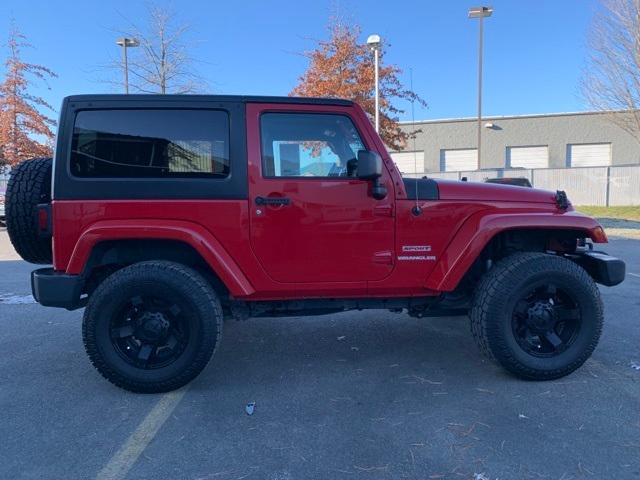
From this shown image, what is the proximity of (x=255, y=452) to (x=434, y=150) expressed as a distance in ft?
107

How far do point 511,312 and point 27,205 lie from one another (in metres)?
3.62

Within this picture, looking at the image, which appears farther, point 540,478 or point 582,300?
point 582,300

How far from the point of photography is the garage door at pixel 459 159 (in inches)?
1298

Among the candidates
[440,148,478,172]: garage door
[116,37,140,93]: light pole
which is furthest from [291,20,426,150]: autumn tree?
[440,148,478,172]: garage door

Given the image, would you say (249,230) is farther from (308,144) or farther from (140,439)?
(140,439)

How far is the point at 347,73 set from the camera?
604 inches

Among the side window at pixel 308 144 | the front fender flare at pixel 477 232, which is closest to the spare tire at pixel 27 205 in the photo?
the side window at pixel 308 144

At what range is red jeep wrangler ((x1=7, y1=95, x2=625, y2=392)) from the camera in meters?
3.38

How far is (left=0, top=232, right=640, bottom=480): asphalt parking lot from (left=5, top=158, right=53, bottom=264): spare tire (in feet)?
3.51

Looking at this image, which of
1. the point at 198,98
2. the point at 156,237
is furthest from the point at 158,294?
the point at 198,98

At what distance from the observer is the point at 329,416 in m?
3.13

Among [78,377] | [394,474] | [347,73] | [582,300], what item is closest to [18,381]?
[78,377]

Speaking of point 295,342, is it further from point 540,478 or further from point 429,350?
point 540,478

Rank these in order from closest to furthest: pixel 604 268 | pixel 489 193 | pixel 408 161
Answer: pixel 489 193, pixel 604 268, pixel 408 161
